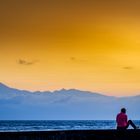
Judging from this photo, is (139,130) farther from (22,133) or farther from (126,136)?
(22,133)

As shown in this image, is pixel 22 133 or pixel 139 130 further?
pixel 139 130

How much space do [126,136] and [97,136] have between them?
145 cm

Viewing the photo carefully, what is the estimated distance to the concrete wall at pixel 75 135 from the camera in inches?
829

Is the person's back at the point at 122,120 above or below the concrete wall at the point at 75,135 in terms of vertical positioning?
above

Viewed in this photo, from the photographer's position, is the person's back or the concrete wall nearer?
the concrete wall

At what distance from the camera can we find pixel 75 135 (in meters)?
22.1

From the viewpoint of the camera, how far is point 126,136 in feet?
76.5

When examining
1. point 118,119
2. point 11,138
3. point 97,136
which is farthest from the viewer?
point 118,119

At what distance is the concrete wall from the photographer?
829 inches

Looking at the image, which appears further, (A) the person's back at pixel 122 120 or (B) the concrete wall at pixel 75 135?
(A) the person's back at pixel 122 120

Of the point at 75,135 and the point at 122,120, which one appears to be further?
the point at 122,120

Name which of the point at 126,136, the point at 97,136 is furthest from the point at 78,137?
the point at 126,136

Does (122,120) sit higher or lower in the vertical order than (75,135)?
Result: higher

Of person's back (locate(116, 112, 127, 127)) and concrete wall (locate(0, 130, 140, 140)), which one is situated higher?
person's back (locate(116, 112, 127, 127))
